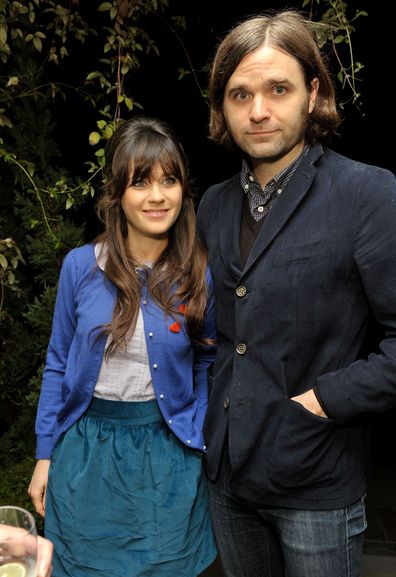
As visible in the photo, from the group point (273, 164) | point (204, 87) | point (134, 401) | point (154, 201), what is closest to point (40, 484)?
point (134, 401)

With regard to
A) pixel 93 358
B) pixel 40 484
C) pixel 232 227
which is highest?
pixel 232 227

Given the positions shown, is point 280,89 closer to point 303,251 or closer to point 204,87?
point 303,251

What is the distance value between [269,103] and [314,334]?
1.97ft

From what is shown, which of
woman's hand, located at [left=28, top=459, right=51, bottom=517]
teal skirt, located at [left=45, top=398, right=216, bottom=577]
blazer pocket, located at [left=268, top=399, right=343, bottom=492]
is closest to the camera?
blazer pocket, located at [left=268, top=399, right=343, bottom=492]

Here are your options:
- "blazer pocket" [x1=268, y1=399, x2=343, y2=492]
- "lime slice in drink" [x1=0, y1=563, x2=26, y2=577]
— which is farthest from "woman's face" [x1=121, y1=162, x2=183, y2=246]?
"lime slice in drink" [x1=0, y1=563, x2=26, y2=577]

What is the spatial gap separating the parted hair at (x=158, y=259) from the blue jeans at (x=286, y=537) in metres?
0.52

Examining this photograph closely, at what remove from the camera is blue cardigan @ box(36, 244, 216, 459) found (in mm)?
A: 1961

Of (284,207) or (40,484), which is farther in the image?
(40,484)

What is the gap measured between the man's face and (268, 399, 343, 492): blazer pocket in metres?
0.67

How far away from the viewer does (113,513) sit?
196 centimetres

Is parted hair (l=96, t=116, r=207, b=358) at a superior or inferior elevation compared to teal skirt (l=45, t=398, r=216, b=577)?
superior

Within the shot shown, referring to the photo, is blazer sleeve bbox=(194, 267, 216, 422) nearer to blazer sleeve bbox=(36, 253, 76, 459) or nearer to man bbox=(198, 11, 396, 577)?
man bbox=(198, 11, 396, 577)

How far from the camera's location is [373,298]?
5.52ft

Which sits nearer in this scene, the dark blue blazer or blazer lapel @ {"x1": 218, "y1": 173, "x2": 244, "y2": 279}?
the dark blue blazer
